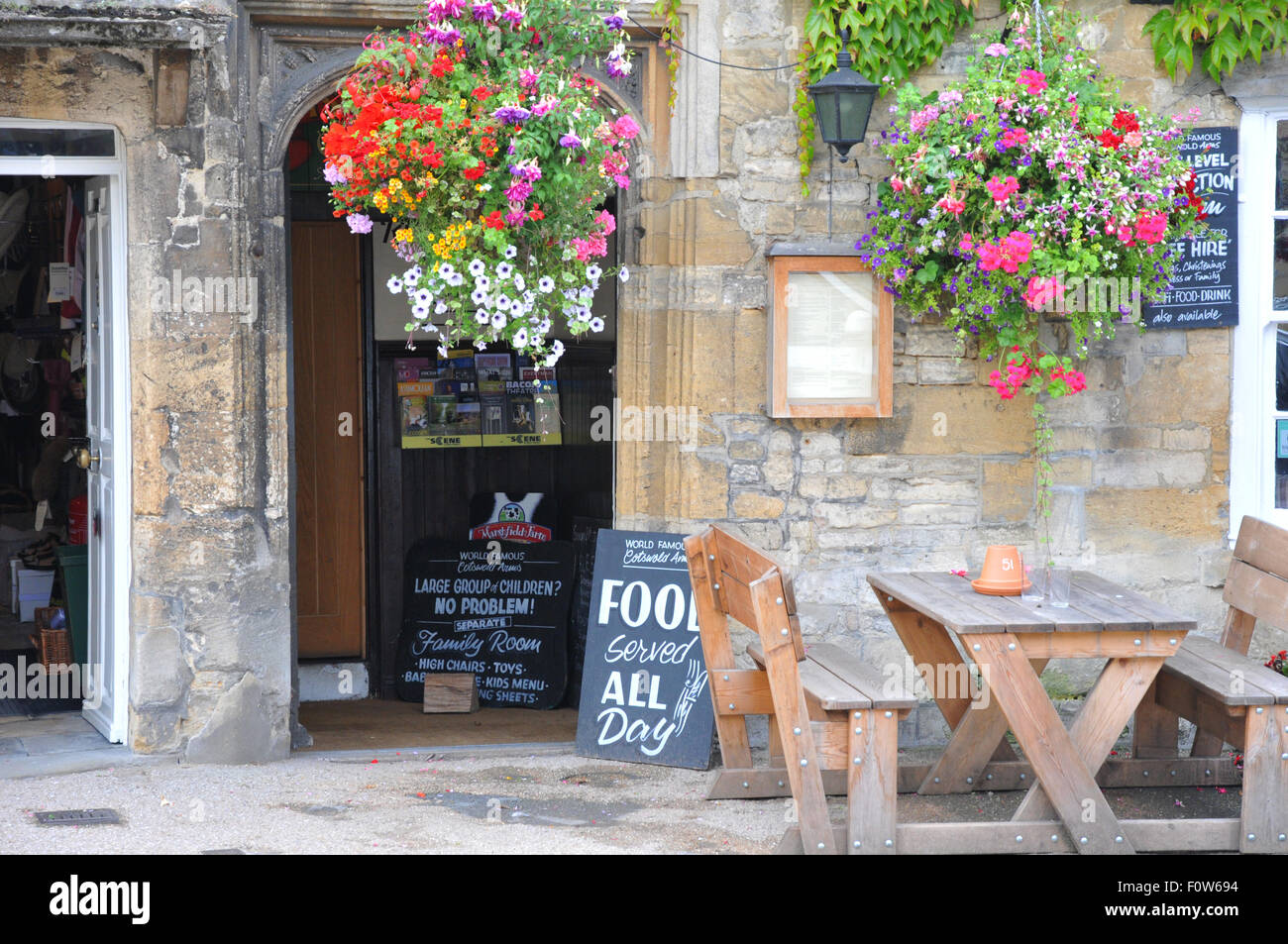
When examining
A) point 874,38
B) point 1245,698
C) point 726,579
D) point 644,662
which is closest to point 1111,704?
point 1245,698

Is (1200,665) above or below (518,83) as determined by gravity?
below

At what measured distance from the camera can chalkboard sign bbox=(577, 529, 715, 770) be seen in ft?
18.6

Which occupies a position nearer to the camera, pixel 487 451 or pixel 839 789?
pixel 839 789

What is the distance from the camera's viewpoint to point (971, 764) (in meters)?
5.08

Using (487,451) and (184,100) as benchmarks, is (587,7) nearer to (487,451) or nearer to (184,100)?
(184,100)

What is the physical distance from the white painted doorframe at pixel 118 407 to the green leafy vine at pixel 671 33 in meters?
2.15

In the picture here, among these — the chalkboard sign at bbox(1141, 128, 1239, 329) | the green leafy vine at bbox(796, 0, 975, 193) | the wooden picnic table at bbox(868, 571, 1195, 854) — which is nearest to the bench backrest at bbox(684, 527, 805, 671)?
the wooden picnic table at bbox(868, 571, 1195, 854)

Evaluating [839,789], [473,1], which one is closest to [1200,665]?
[839,789]

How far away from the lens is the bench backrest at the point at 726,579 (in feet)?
14.5

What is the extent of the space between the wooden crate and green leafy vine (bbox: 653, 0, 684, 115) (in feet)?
9.98

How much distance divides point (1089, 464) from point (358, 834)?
336 centimetres

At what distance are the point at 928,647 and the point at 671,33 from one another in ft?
8.59

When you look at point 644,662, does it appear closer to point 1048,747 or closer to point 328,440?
point 1048,747

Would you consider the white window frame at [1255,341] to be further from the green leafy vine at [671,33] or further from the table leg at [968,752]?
the green leafy vine at [671,33]
